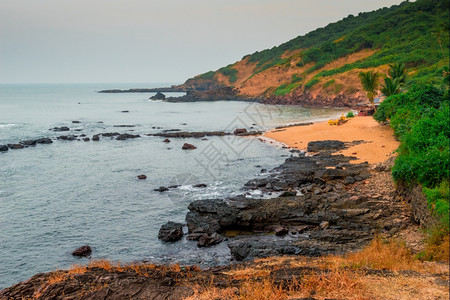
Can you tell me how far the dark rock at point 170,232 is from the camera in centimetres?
2014

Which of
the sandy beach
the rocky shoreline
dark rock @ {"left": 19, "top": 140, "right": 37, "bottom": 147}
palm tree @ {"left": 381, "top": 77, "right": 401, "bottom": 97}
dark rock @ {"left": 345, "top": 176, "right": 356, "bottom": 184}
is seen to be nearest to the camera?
→ the rocky shoreline

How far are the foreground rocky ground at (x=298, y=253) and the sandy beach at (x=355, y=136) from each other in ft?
16.7

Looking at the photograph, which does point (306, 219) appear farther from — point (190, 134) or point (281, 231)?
point (190, 134)

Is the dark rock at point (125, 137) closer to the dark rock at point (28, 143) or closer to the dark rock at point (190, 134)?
the dark rock at point (190, 134)

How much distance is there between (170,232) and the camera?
66.7ft

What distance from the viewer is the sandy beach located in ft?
108

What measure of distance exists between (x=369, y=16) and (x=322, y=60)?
209 ft

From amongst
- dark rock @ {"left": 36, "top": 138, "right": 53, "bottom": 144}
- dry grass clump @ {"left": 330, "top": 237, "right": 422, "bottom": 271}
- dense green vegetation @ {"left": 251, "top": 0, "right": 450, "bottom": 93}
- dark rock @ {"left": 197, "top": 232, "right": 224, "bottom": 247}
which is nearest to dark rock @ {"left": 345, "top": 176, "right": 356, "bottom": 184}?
dry grass clump @ {"left": 330, "top": 237, "right": 422, "bottom": 271}

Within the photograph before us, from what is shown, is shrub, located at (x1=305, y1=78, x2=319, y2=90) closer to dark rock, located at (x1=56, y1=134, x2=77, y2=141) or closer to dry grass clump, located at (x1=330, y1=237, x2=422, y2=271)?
dark rock, located at (x1=56, y1=134, x2=77, y2=141)

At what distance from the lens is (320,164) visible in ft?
104

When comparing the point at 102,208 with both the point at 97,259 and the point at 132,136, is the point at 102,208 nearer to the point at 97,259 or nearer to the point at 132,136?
the point at 97,259

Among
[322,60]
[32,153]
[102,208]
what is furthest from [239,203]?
[322,60]

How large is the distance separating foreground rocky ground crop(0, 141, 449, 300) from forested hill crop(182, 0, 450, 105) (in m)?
52.8

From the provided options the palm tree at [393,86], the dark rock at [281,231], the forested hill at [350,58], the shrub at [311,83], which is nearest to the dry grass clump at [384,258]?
the dark rock at [281,231]
